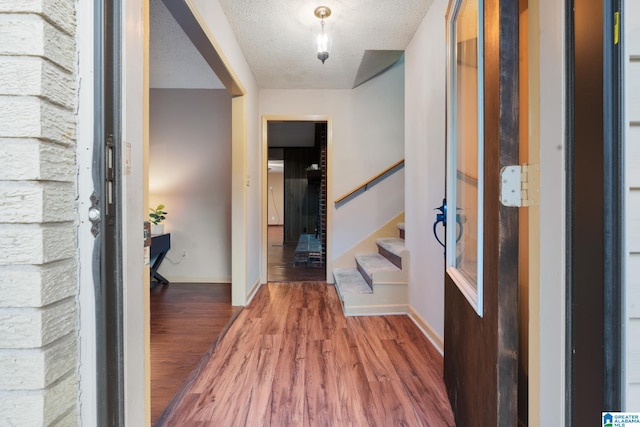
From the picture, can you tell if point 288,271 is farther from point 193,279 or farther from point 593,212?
point 593,212

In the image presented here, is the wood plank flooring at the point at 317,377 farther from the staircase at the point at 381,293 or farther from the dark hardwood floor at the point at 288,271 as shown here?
the dark hardwood floor at the point at 288,271

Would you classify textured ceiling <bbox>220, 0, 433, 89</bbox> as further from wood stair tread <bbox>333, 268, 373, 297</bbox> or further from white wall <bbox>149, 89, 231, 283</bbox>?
wood stair tread <bbox>333, 268, 373, 297</bbox>

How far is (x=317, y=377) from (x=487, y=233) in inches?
49.6

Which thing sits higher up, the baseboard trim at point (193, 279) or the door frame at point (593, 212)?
the door frame at point (593, 212)

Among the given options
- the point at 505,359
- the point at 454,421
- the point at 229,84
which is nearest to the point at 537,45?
the point at 505,359

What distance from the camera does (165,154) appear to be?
3568mm

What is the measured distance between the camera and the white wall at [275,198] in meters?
11.8

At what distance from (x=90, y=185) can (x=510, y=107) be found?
1.06 meters

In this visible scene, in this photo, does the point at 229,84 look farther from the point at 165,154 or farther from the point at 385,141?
the point at 385,141

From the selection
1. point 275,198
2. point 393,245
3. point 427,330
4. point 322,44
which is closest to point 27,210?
point 322,44

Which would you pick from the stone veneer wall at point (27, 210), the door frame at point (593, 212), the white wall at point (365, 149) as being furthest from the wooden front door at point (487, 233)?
the white wall at point (365, 149)

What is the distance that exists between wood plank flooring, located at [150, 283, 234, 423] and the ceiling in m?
2.37

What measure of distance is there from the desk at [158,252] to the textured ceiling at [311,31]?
208cm

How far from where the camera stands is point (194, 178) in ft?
11.8
